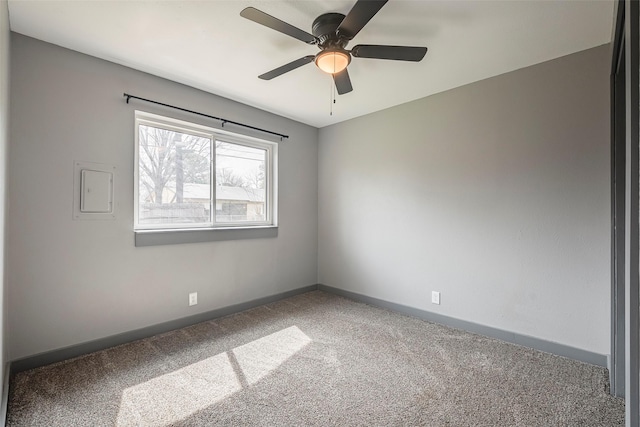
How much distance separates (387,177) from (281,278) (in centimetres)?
182

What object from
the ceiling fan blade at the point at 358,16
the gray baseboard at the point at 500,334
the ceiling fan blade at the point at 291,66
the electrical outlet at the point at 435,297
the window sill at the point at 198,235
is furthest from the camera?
the electrical outlet at the point at 435,297

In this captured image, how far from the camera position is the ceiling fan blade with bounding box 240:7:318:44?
1527 mm

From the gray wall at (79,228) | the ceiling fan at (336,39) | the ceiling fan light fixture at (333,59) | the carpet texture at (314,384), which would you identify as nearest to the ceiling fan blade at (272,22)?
the ceiling fan at (336,39)

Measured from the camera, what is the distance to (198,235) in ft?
9.68

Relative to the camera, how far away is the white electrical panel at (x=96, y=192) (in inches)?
89.9

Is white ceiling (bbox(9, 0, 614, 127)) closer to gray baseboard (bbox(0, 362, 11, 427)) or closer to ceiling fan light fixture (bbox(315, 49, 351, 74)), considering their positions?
ceiling fan light fixture (bbox(315, 49, 351, 74))

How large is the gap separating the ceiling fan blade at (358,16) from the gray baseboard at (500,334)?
2678mm

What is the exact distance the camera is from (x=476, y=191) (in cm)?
280

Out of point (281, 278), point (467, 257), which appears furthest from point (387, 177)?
point (281, 278)

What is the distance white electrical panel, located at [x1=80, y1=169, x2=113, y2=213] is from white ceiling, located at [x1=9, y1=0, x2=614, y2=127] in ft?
3.12

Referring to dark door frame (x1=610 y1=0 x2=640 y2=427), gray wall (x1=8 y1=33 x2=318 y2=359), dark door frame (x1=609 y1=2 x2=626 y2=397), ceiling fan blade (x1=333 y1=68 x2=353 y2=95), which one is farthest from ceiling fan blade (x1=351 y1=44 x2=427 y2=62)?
gray wall (x1=8 y1=33 x2=318 y2=359)

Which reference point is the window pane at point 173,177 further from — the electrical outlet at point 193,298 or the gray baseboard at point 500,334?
the gray baseboard at point 500,334

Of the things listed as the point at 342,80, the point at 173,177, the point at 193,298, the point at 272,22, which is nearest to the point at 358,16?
the point at 272,22

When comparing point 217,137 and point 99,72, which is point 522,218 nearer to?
point 217,137
